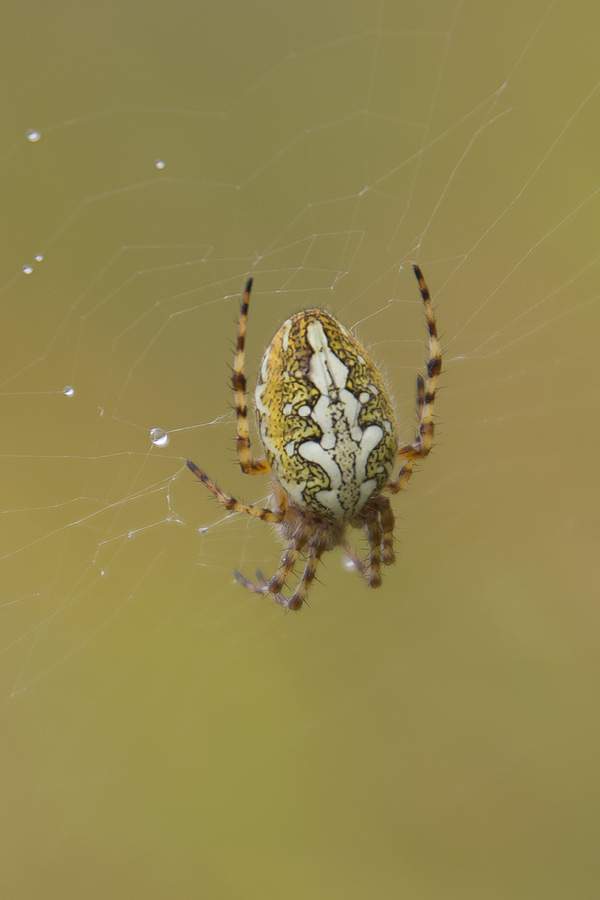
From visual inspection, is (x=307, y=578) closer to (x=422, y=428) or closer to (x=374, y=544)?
(x=374, y=544)

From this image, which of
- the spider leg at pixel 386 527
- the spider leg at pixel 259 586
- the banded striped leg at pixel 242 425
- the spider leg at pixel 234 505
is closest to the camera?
the banded striped leg at pixel 242 425

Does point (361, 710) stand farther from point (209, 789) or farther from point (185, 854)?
point (185, 854)

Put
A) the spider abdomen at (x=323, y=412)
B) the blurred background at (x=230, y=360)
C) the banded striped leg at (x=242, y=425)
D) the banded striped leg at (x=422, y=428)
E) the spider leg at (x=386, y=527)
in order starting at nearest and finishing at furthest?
1. the spider abdomen at (x=323, y=412)
2. the banded striped leg at (x=242, y=425)
3. the banded striped leg at (x=422, y=428)
4. the spider leg at (x=386, y=527)
5. the blurred background at (x=230, y=360)

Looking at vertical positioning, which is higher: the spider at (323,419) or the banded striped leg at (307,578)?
the spider at (323,419)

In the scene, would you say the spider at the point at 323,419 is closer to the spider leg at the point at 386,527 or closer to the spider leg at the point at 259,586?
the spider leg at the point at 386,527

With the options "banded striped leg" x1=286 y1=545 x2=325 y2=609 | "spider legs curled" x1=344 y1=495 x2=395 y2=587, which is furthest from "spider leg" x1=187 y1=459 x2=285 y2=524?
"spider legs curled" x1=344 y1=495 x2=395 y2=587

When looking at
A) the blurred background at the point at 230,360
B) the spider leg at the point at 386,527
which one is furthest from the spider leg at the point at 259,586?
the spider leg at the point at 386,527

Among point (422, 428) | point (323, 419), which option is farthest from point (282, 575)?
point (323, 419)
